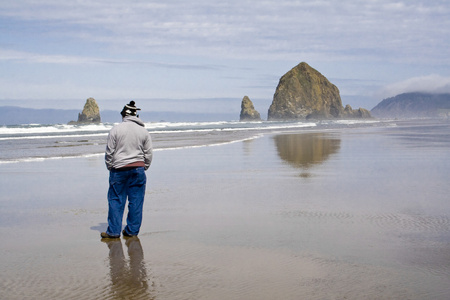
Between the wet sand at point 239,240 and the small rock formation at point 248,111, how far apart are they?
→ 157783 millimetres

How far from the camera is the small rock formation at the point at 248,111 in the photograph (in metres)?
169

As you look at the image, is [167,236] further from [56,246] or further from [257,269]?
[257,269]

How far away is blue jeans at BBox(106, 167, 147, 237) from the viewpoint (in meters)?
6.17

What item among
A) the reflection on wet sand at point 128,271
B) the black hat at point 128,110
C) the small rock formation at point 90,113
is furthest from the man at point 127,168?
the small rock formation at point 90,113

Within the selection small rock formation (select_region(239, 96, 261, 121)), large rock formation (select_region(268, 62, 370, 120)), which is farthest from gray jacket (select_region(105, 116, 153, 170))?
large rock formation (select_region(268, 62, 370, 120))

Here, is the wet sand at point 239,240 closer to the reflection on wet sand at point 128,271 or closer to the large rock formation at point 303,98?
the reflection on wet sand at point 128,271

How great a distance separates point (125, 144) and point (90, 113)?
107 meters

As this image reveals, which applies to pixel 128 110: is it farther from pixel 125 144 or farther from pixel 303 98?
pixel 303 98

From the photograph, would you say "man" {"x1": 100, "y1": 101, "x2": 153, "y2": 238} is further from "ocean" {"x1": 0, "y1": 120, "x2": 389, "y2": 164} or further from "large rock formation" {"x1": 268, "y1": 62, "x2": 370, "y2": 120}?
"large rock formation" {"x1": 268, "y1": 62, "x2": 370, "y2": 120}

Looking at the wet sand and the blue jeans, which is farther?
the blue jeans

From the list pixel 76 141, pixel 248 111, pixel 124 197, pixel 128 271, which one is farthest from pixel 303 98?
pixel 128 271

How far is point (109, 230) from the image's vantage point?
6.12m

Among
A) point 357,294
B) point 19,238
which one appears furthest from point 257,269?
Answer: point 19,238

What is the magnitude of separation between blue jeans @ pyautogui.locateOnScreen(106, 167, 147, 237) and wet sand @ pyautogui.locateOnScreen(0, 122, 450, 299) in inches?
8.2
